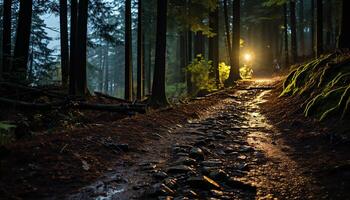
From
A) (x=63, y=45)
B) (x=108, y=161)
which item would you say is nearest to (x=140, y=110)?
(x=108, y=161)

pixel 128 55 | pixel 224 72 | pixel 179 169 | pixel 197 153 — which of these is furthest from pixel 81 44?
pixel 179 169

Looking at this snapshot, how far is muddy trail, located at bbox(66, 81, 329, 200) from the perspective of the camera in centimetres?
550

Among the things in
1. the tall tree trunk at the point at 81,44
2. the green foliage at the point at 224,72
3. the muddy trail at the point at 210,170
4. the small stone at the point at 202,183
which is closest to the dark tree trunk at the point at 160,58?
the tall tree trunk at the point at 81,44

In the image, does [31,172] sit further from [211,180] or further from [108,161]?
[211,180]

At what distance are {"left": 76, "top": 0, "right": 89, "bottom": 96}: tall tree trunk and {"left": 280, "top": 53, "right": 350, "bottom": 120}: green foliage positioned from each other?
32.3ft

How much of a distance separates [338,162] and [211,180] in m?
2.34

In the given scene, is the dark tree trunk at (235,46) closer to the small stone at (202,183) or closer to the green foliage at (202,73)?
the green foliage at (202,73)

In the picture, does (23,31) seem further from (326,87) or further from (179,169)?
(326,87)

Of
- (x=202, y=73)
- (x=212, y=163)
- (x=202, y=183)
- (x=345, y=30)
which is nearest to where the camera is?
(x=202, y=183)

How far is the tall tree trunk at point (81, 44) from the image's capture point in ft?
58.7

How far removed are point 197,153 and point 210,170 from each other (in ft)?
3.69

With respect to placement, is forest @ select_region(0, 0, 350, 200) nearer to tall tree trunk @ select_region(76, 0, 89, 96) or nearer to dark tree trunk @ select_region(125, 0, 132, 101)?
tall tree trunk @ select_region(76, 0, 89, 96)

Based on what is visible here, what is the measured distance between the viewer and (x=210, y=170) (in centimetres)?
661

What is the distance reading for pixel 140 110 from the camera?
12.6 meters
